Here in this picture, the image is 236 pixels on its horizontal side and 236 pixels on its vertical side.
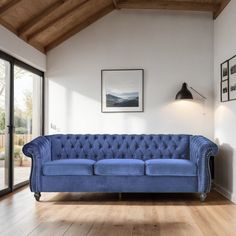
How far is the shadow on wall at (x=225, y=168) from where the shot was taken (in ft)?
15.9

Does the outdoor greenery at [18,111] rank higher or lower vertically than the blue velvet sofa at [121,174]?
higher

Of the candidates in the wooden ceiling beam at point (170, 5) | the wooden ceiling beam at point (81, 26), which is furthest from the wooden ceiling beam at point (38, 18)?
the wooden ceiling beam at point (170, 5)

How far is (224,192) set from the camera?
507 centimetres

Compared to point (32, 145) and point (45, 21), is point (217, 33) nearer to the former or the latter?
point (45, 21)

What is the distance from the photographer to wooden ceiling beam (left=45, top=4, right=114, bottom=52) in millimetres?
6020

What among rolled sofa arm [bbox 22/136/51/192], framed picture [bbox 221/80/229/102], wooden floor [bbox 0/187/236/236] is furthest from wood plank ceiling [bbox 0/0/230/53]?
wooden floor [bbox 0/187/236/236]

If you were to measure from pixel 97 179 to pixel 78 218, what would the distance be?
0.97 m

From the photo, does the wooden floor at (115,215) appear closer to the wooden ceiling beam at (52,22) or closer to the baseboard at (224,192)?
the baseboard at (224,192)

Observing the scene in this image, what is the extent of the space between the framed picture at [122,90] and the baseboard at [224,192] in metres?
1.73

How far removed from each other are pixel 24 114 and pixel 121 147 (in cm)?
167

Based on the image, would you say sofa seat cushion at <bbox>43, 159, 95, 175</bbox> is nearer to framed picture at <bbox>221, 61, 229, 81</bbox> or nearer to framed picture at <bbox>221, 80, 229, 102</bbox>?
framed picture at <bbox>221, 80, 229, 102</bbox>

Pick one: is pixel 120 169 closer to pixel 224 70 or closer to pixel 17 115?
pixel 17 115

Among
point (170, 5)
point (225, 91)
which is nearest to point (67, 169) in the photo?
point (225, 91)

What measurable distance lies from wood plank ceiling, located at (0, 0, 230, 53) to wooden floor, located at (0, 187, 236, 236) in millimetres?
2427
